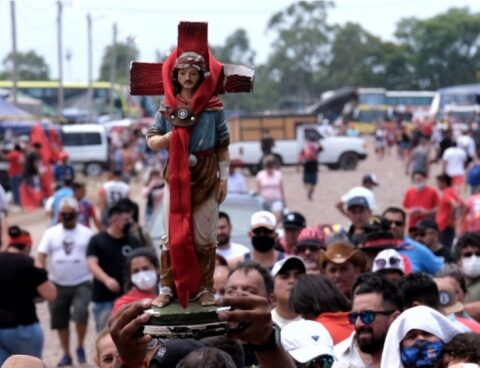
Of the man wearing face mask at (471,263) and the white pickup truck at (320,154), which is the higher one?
the man wearing face mask at (471,263)

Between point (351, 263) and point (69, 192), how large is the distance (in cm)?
844

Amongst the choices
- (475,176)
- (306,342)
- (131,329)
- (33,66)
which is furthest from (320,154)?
(33,66)

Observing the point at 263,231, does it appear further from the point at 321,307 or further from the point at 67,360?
the point at 67,360

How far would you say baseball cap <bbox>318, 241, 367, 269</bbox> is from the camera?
964 centimetres

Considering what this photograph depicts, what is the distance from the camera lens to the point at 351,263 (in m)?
9.70

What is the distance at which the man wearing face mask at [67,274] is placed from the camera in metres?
13.7

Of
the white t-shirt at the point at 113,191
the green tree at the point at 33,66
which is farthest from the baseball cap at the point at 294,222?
the green tree at the point at 33,66

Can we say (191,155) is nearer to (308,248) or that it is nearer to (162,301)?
(162,301)

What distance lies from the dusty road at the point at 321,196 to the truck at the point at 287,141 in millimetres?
607

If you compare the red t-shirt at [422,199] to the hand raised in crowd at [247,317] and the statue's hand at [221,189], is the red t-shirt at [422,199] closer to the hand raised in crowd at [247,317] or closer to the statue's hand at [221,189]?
the statue's hand at [221,189]

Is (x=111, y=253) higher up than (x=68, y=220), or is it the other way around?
(x=68, y=220)

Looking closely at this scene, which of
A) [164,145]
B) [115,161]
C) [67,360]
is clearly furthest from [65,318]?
[115,161]

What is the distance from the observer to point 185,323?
5055 mm

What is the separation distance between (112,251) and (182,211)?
311 inches
